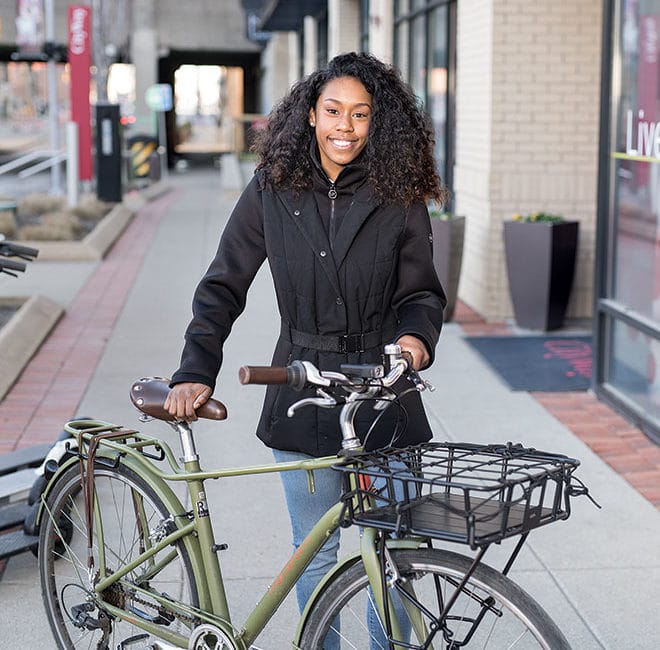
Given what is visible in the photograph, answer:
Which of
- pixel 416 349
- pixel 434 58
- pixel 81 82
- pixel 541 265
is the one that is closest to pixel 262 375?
pixel 416 349

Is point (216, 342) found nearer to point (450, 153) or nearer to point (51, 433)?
point (51, 433)

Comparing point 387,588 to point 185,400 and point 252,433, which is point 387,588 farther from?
point 252,433

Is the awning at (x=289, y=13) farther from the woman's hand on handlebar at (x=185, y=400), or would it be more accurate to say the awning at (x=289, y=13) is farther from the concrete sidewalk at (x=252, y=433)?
the woman's hand on handlebar at (x=185, y=400)

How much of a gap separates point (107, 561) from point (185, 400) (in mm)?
706

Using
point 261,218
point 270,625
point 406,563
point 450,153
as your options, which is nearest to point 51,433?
point 270,625

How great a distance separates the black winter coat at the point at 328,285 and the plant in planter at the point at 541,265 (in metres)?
5.99

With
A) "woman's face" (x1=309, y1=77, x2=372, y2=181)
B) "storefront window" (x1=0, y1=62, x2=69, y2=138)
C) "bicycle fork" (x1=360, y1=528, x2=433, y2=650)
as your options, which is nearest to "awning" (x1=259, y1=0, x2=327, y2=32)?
"woman's face" (x1=309, y1=77, x2=372, y2=181)

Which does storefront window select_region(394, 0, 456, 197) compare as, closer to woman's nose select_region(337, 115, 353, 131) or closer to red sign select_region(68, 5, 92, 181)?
woman's nose select_region(337, 115, 353, 131)

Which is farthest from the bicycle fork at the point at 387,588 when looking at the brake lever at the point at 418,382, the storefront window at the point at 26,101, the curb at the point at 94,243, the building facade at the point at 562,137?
the storefront window at the point at 26,101

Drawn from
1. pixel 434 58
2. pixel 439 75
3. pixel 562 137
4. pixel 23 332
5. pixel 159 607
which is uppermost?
pixel 434 58

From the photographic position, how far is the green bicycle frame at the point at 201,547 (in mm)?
2857

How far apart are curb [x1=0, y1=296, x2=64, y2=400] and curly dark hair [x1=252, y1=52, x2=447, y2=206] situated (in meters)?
4.43

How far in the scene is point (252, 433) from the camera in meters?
6.58

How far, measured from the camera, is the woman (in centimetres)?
317
